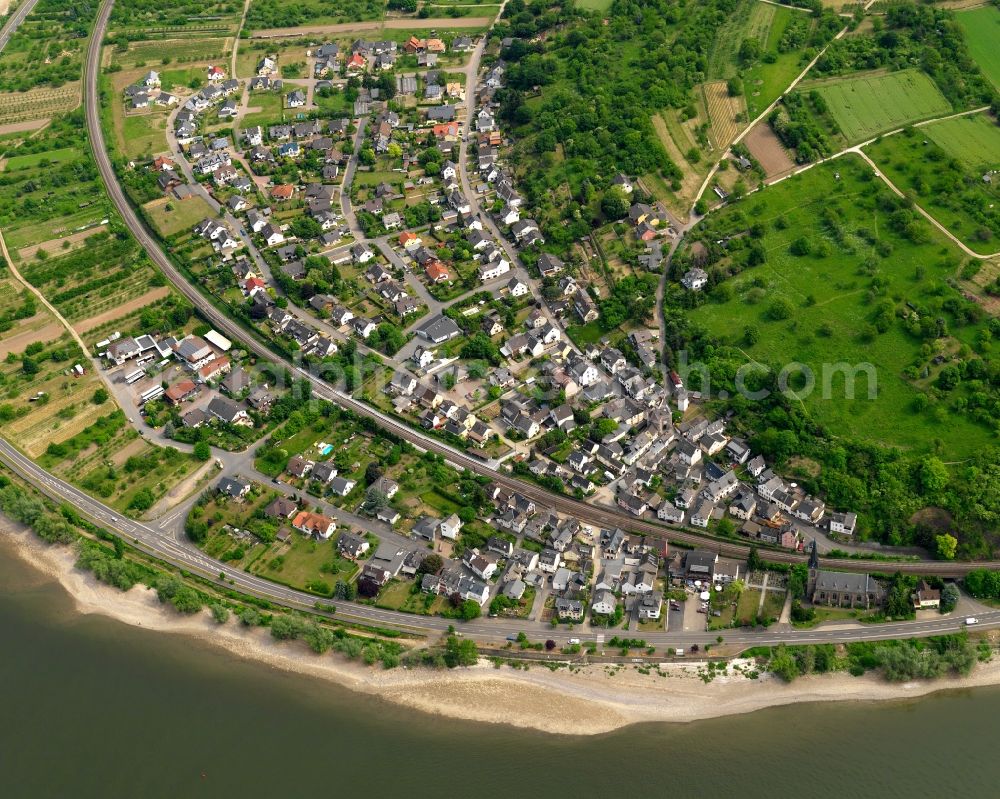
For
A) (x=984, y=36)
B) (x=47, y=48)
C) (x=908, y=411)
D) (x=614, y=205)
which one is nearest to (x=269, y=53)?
(x=47, y=48)

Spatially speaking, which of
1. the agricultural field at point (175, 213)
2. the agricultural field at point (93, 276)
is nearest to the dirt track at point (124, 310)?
the agricultural field at point (93, 276)

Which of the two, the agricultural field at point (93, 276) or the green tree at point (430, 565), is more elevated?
the agricultural field at point (93, 276)

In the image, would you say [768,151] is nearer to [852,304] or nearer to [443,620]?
[852,304]

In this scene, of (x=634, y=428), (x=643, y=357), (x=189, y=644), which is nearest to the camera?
(x=189, y=644)

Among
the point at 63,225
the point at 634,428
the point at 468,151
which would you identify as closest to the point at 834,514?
the point at 634,428

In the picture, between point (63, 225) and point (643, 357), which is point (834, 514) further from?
point (63, 225)

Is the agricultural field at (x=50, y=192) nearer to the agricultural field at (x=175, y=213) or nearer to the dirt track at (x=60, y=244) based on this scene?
the dirt track at (x=60, y=244)
